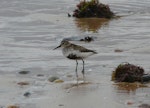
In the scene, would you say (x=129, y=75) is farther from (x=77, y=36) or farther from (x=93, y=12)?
(x=93, y=12)

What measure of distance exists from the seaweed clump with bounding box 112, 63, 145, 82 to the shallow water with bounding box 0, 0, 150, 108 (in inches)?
8.0

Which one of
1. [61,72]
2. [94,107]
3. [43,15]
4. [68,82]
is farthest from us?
[43,15]

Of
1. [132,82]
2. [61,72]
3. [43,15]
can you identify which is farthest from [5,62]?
[43,15]

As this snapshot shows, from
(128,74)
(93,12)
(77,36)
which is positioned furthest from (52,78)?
(93,12)

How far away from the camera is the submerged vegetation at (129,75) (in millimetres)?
9039

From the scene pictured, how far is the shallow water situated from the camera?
857 centimetres

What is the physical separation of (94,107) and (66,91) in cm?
109

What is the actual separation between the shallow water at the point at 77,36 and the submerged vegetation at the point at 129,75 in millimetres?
208

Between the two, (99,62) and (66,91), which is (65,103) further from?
(99,62)

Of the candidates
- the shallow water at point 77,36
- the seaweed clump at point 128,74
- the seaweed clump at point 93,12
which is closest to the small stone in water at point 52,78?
the shallow water at point 77,36

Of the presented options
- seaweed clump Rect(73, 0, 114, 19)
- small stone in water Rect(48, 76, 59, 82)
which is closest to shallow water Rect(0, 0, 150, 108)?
small stone in water Rect(48, 76, 59, 82)

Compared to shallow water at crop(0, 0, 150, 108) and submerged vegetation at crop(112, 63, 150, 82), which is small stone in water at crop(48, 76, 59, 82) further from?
submerged vegetation at crop(112, 63, 150, 82)

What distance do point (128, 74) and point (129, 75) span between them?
0.03 m

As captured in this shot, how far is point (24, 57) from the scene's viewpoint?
1137 cm
